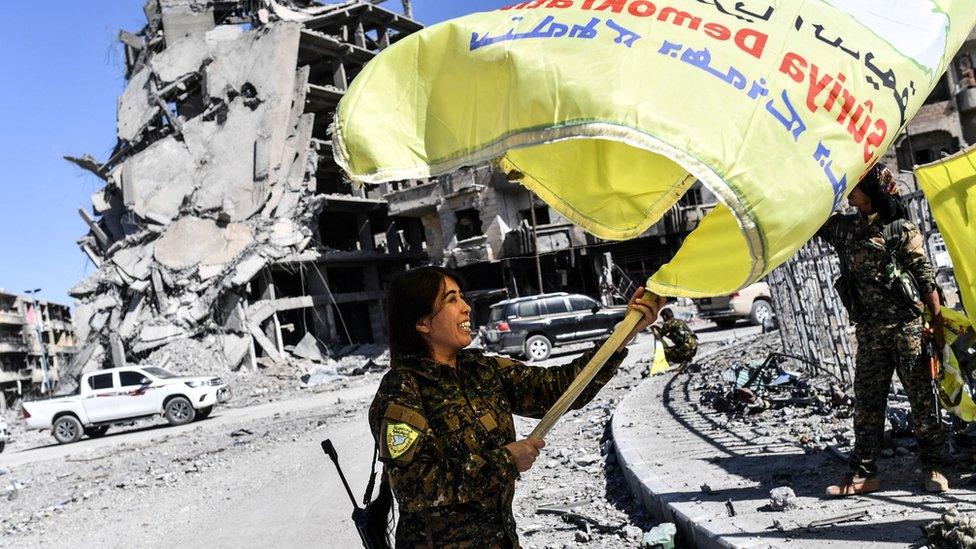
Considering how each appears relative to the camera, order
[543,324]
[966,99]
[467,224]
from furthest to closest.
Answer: [467,224], [966,99], [543,324]

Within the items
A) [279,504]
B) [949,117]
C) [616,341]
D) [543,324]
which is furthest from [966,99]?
[616,341]

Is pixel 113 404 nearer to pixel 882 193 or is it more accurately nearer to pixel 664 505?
pixel 664 505

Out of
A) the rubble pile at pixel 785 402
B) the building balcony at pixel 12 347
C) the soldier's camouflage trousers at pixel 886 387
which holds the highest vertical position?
the building balcony at pixel 12 347

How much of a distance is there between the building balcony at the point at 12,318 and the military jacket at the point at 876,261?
79705 mm

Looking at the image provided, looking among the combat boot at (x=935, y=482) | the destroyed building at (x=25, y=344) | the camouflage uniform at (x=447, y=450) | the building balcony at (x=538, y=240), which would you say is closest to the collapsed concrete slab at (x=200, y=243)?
the building balcony at (x=538, y=240)

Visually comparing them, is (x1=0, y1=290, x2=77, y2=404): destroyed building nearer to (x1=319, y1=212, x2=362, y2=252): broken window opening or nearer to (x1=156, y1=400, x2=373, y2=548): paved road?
(x1=319, y1=212, x2=362, y2=252): broken window opening

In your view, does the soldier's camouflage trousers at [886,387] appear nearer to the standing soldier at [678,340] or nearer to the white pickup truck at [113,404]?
the standing soldier at [678,340]

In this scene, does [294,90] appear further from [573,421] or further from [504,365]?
[504,365]

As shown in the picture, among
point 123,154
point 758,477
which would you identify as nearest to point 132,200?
point 123,154

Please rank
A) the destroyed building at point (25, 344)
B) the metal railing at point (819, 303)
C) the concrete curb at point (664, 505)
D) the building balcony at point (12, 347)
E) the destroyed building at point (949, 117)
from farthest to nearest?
1. the destroyed building at point (25, 344)
2. the building balcony at point (12, 347)
3. the destroyed building at point (949, 117)
4. the metal railing at point (819, 303)
5. the concrete curb at point (664, 505)

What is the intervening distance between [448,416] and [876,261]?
3.14m

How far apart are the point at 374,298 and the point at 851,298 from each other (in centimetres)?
3633

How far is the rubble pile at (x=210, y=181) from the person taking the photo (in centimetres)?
3244

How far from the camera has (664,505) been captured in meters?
4.83
